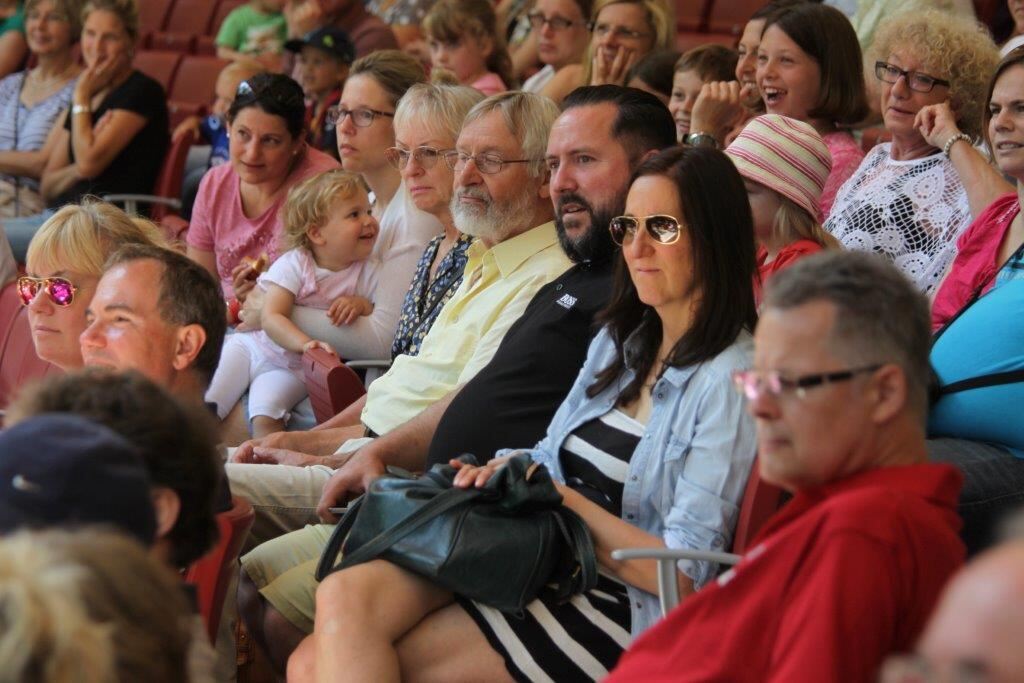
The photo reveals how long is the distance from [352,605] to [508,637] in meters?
0.27

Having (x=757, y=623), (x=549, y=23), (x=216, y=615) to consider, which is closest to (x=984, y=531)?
(x=757, y=623)

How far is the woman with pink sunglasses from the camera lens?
3.24 meters

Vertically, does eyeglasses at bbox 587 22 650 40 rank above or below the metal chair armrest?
above

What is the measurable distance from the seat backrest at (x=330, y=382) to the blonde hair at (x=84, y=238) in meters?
0.62

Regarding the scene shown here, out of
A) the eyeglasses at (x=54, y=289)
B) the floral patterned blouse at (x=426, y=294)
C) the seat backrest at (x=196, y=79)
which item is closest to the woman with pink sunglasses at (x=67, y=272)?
the eyeglasses at (x=54, y=289)

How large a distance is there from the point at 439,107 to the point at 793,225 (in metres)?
1.28

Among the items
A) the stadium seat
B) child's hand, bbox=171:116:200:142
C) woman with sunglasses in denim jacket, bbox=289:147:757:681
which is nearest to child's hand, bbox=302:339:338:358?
woman with sunglasses in denim jacket, bbox=289:147:757:681

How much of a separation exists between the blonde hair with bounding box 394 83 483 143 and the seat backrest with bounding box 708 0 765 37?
3537 millimetres

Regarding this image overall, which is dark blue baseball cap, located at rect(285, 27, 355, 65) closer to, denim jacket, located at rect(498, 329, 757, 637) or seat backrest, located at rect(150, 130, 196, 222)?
seat backrest, located at rect(150, 130, 196, 222)

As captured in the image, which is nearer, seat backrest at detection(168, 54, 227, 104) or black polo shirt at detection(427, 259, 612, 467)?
black polo shirt at detection(427, 259, 612, 467)

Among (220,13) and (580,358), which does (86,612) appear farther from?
(220,13)

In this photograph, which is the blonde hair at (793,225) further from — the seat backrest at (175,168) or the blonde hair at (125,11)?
the blonde hair at (125,11)

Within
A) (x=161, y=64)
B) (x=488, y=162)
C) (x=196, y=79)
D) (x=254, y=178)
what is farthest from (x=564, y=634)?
(x=161, y=64)

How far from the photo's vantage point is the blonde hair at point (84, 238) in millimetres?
3291
